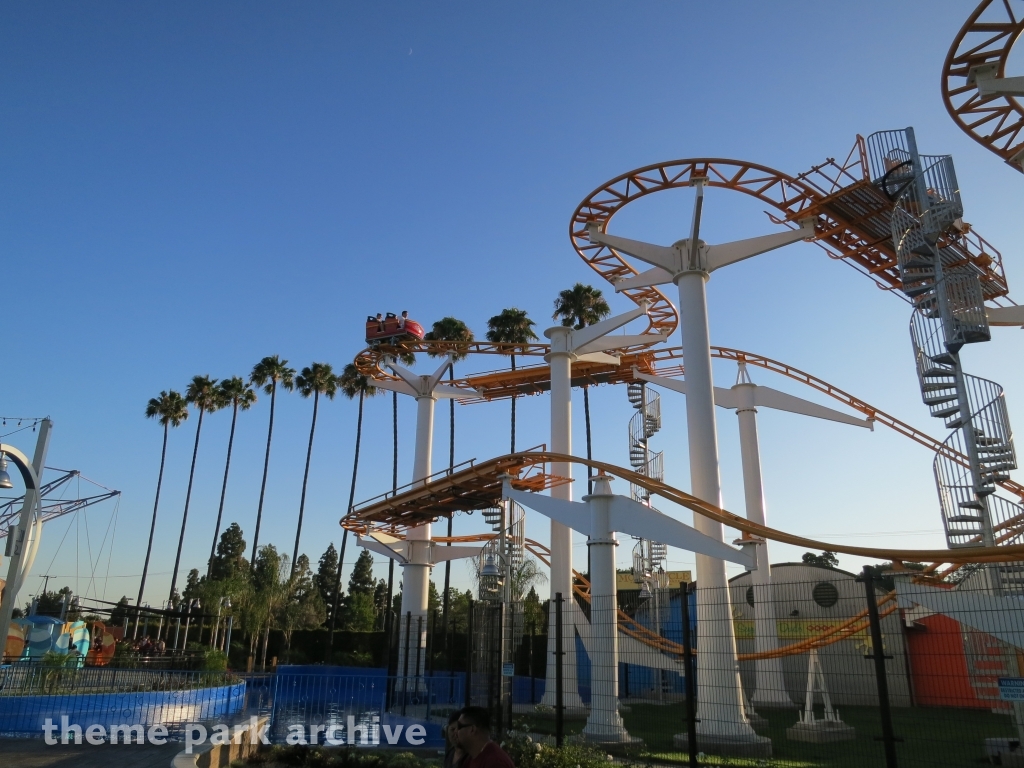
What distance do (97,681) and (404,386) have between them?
16.9 m

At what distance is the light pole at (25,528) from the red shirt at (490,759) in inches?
608

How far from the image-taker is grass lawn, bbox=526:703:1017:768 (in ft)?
43.7

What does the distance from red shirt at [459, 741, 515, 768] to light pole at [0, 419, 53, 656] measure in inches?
608

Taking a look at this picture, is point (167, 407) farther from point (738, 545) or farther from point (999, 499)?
point (999, 499)

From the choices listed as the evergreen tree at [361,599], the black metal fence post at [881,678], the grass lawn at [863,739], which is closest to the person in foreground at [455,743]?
the black metal fence post at [881,678]

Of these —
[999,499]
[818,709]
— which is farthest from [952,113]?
[818,709]

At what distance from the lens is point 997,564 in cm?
1282

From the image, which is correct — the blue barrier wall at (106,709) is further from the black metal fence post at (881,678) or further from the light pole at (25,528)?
the black metal fence post at (881,678)

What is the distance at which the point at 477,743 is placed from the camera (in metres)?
4.88

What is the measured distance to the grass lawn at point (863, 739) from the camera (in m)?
13.3

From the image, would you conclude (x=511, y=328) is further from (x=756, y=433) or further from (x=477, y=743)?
(x=477, y=743)

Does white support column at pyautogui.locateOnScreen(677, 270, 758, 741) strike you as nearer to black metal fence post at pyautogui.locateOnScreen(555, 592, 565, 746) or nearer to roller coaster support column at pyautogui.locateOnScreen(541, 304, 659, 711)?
black metal fence post at pyautogui.locateOnScreen(555, 592, 565, 746)

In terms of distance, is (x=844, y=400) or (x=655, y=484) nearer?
(x=655, y=484)

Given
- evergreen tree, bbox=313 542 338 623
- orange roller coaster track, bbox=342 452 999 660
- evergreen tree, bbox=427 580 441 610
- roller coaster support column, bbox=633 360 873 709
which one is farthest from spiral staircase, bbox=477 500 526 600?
evergreen tree, bbox=313 542 338 623
